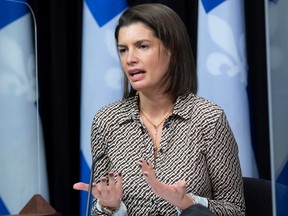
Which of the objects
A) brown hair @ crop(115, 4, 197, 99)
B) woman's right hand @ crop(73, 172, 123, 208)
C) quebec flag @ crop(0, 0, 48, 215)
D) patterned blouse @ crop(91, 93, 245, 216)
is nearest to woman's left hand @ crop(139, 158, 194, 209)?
woman's right hand @ crop(73, 172, 123, 208)

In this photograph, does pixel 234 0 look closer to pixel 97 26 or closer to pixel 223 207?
pixel 97 26

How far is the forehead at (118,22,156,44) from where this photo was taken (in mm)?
1489

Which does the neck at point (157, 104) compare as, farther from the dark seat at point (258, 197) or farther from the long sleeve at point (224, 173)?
the dark seat at point (258, 197)

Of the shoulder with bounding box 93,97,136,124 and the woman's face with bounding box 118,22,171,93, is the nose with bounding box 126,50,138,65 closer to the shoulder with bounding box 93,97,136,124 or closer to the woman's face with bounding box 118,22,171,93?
the woman's face with bounding box 118,22,171,93

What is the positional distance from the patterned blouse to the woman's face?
113 mm

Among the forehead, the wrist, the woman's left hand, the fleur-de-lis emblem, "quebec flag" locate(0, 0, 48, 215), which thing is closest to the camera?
the woman's left hand

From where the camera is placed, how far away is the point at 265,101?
214cm

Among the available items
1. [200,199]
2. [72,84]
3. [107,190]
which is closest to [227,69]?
[72,84]

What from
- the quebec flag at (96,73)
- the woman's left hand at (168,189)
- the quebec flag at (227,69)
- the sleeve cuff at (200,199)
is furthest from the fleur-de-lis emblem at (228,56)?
the woman's left hand at (168,189)

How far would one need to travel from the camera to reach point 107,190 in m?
1.28

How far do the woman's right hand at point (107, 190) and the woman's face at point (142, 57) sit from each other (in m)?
0.30

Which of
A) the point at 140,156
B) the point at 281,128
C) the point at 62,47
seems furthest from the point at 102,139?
the point at 281,128

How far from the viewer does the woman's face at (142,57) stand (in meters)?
1.47

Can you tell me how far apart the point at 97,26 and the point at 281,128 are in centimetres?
166
